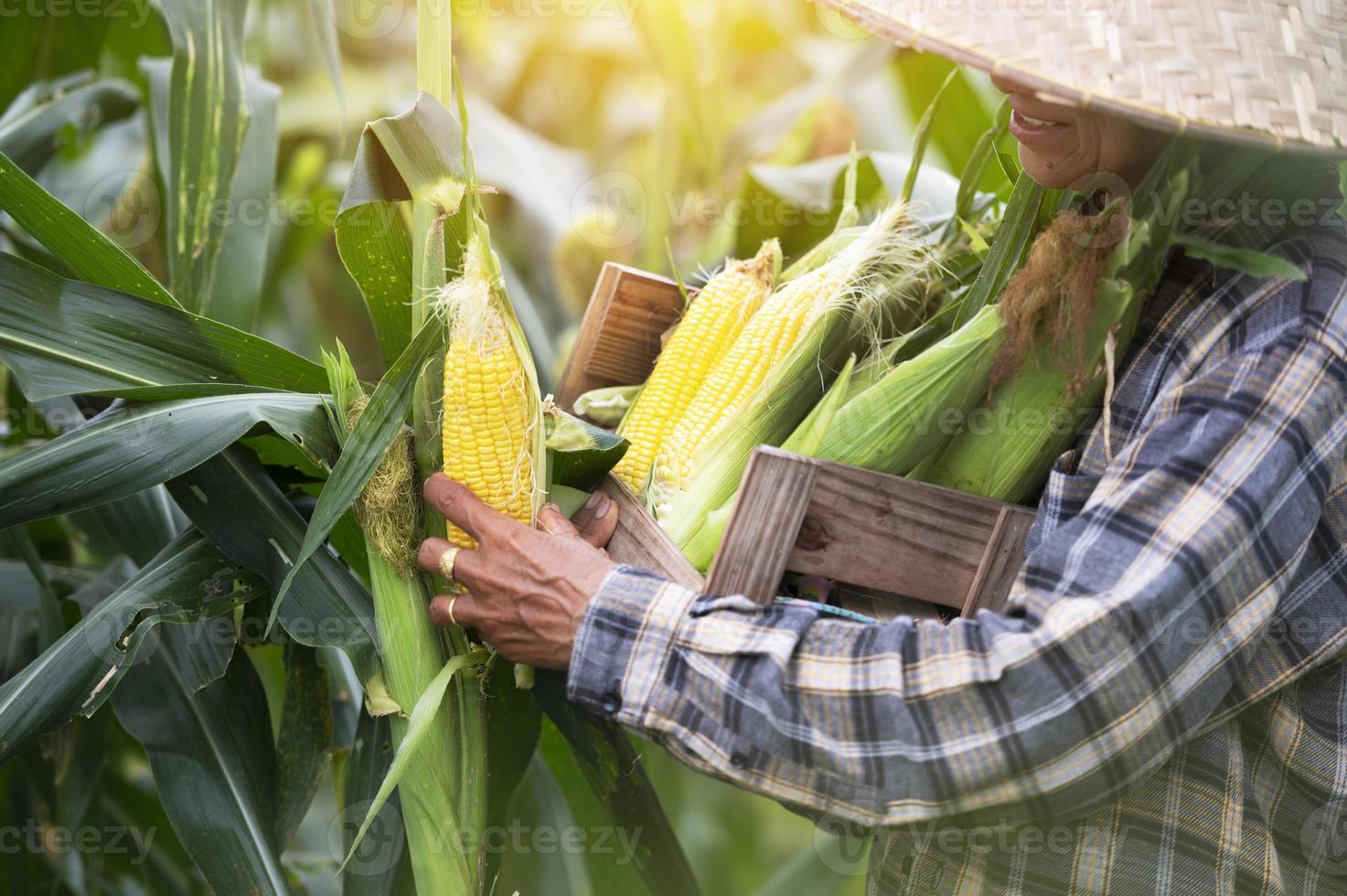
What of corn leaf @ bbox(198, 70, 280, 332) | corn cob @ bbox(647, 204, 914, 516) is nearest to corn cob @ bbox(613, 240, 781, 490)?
corn cob @ bbox(647, 204, 914, 516)

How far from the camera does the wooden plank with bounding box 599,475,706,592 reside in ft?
3.08

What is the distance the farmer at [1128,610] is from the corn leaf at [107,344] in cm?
40

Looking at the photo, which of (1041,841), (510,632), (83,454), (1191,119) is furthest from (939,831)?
(83,454)

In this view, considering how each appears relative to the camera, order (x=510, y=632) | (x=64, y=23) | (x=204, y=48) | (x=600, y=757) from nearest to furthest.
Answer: (x=510, y=632) → (x=600, y=757) → (x=204, y=48) → (x=64, y=23)

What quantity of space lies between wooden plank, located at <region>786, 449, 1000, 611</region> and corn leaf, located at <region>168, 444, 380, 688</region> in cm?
45

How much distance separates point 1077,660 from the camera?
30.5 inches

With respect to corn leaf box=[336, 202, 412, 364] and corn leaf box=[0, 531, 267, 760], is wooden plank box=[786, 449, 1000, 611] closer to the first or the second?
corn leaf box=[336, 202, 412, 364]

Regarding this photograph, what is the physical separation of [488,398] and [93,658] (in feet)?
1.68

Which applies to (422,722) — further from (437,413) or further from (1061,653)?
(1061,653)

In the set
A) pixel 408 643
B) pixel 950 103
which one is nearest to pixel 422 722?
pixel 408 643

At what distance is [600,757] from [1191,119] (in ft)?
2.94

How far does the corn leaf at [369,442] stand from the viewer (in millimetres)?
947

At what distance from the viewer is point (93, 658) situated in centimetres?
107

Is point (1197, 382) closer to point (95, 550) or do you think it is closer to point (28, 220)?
point (28, 220)
